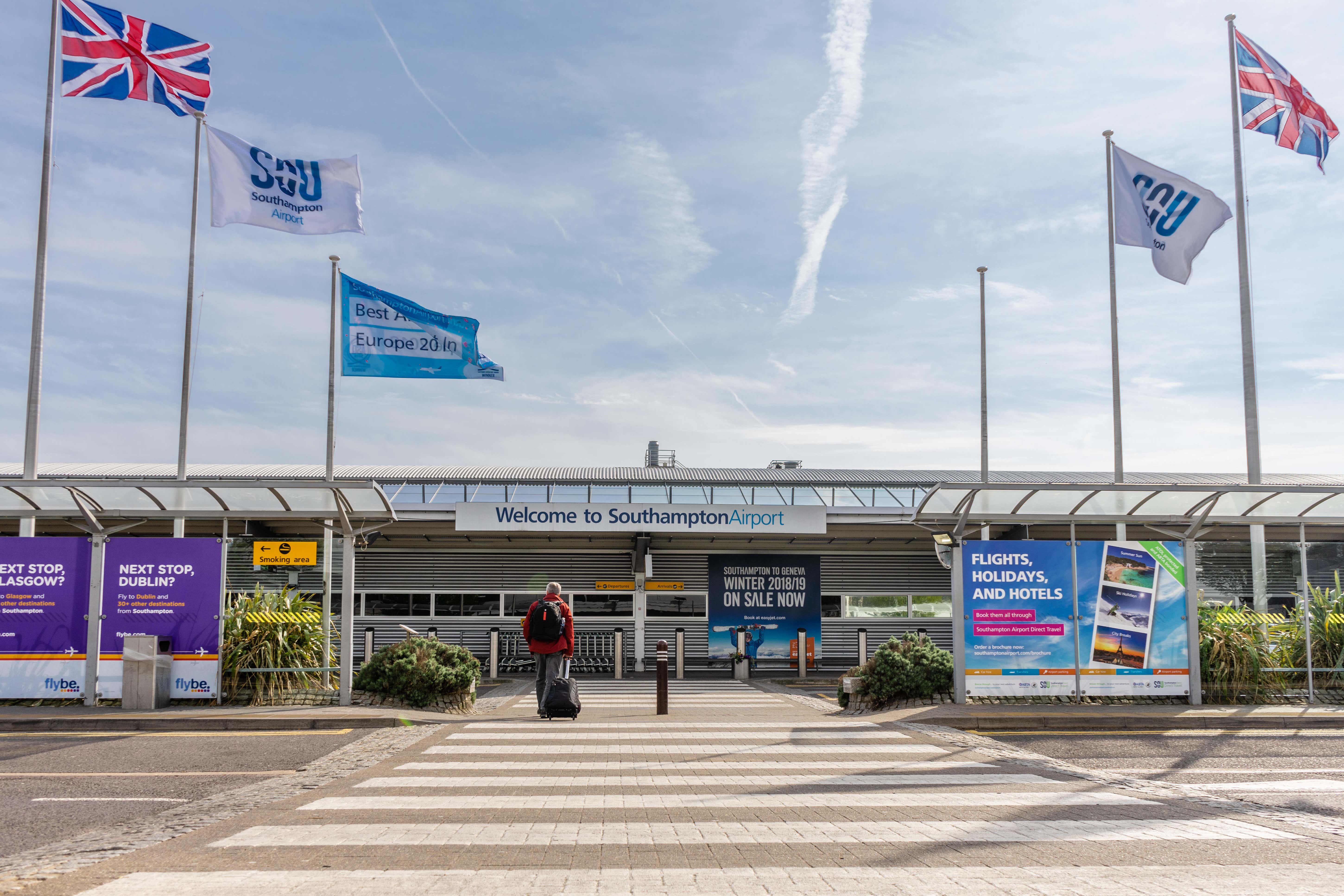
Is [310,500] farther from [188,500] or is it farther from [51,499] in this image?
[51,499]

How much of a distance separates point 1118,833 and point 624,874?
3288 mm

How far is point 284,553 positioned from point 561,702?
12175 mm

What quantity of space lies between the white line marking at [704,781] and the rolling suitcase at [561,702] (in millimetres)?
3939

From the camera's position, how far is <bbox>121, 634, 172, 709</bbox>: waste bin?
1315 centimetres

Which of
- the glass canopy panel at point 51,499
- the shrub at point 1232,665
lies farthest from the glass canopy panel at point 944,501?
the glass canopy panel at point 51,499

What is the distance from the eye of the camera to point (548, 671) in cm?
1279

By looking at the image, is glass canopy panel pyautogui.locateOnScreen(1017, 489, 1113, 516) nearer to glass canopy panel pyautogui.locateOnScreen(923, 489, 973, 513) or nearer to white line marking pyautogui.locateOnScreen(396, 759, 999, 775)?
glass canopy panel pyautogui.locateOnScreen(923, 489, 973, 513)

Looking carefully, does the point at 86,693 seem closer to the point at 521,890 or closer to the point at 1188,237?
the point at 521,890

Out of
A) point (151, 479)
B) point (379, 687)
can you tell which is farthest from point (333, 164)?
point (379, 687)

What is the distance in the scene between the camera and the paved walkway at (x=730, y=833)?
512 cm

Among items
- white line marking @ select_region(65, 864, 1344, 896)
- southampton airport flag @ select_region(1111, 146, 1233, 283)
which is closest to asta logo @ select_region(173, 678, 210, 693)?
white line marking @ select_region(65, 864, 1344, 896)

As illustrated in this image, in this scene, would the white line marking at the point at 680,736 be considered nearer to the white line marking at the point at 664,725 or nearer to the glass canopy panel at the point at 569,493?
the white line marking at the point at 664,725

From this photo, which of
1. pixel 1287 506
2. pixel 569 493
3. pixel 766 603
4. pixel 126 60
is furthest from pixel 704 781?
pixel 569 493

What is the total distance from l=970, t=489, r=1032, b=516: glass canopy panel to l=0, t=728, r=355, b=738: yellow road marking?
9.06m
